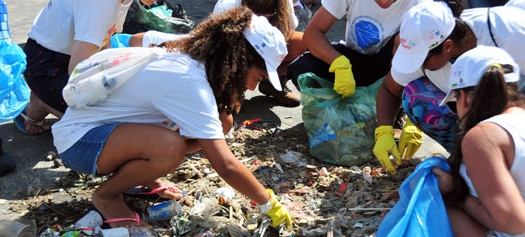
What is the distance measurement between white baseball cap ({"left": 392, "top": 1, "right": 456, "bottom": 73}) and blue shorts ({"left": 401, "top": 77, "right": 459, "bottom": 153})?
12.1 inches

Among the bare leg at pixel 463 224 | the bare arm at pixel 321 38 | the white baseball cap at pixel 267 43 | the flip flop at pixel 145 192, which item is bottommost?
the flip flop at pixel 145 192

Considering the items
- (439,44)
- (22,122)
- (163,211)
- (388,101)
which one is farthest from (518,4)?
(22,122)

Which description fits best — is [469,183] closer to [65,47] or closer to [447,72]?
[447,72]

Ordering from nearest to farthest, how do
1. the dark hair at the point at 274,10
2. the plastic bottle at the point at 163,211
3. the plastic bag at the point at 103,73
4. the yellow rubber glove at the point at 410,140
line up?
the plastic bag at the point at 103,73 → the plastic bottle at the point at 163,211 → the yellow rubber glove at the point at 410,140 → the dark hair at the point at 274,10

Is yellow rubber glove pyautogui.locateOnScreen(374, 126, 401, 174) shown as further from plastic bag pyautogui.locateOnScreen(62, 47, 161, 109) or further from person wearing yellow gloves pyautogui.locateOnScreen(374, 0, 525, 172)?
plastic bag pyautogui.locateOnScreen(62, 47, 161, 109)

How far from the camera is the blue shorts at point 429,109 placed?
288 centimetres

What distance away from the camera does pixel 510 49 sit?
259 cm

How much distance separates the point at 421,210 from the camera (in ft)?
7.00

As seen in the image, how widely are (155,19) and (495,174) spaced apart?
2.97m

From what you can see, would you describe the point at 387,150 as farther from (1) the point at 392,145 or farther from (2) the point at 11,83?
(2) the point at 11,83

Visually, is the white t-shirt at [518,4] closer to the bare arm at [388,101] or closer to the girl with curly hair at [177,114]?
the bare arm at [388,101]

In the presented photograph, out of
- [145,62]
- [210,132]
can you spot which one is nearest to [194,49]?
[145,62]

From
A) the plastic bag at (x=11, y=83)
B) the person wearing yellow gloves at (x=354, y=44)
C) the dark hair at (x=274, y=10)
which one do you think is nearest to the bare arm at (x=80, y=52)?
the plastic bag at (x=11, y=83)

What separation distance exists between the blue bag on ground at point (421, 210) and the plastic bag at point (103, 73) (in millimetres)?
1135
